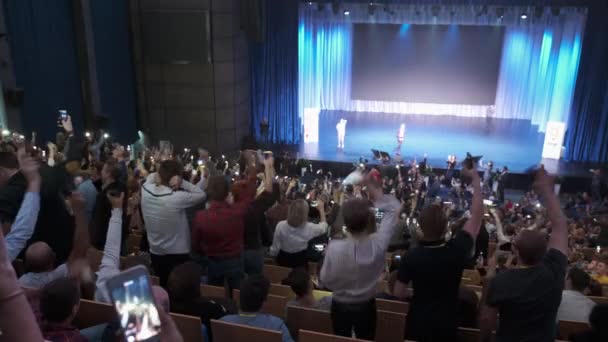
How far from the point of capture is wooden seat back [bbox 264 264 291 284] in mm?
5102

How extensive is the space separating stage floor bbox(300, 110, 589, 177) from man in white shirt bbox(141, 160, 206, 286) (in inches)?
456

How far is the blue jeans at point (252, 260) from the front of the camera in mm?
4852

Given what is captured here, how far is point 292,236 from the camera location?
16.9ft

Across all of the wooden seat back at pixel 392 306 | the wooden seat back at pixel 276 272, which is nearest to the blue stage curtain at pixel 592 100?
→ the wooden seat back at pixel 276 272

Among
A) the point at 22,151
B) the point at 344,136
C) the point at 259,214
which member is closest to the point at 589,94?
the point at 344,136

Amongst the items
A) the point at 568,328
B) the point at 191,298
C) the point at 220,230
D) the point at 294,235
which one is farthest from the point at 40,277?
the point at 568,328

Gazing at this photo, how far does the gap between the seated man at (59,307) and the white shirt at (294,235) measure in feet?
8.88

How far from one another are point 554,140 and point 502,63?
15.9 ft

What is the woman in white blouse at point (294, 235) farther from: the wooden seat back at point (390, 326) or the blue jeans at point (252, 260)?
the wooden seat back at point (390, 326)

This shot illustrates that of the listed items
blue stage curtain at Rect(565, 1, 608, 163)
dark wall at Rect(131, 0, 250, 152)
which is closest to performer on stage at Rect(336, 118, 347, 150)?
dark wall at Rect(131, 0, 250, 152)

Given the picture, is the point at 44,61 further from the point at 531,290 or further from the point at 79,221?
the point at 531,290

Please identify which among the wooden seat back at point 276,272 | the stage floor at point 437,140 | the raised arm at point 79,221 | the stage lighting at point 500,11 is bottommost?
the stage floor at point 437,140

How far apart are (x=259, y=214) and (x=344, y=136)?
44.9 feet

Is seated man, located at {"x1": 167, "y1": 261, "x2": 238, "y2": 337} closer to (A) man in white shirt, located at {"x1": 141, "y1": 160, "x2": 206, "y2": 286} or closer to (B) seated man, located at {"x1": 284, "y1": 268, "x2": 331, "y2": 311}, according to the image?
(B) seated man, located at {"x1": 284, "y1": 268, "x2": 331, "y2": 311}
